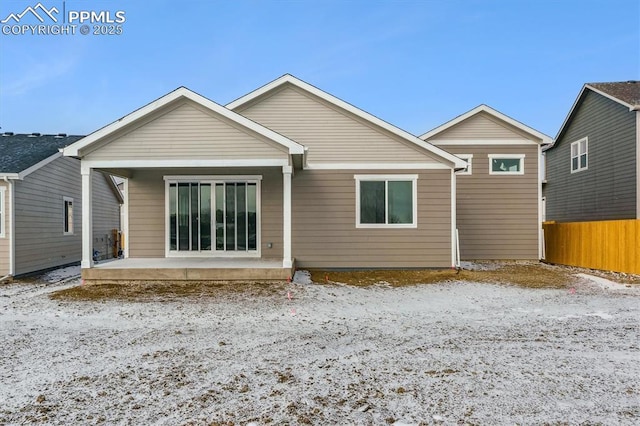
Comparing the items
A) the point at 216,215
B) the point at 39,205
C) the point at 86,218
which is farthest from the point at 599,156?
the point at 39,205

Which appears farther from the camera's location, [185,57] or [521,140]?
[185,57]

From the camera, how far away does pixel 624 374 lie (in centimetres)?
367

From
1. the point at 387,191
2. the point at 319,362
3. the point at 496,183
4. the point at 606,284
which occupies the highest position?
the point at 496,183

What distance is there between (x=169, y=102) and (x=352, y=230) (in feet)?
18.3

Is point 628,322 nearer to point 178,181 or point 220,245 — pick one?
point 220,245

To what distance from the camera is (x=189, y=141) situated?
862cm

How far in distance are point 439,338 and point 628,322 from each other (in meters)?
3.16

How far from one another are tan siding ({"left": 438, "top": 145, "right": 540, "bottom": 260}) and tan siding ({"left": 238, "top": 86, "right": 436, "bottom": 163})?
3.69m

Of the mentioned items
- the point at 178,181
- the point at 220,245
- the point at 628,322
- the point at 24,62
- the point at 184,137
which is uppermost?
the point at 24,62

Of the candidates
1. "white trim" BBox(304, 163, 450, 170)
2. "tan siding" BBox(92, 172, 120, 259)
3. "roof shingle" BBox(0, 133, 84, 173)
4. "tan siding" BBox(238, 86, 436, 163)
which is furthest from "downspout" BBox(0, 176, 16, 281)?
"white trim" BBox(304, 163, 450, 170)

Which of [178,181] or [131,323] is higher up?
[178,181]

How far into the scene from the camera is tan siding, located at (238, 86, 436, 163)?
10469mm

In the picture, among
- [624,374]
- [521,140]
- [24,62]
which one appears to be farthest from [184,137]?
[24,62]

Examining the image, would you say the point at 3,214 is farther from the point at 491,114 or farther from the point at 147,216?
the point at 491,114
